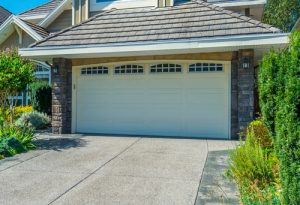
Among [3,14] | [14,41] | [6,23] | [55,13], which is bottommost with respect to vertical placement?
[14,41]

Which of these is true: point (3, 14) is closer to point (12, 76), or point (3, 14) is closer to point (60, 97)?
point (60, 97)

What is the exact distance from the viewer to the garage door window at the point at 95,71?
1077 centimetres

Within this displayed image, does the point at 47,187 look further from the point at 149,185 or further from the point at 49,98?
the point at 49,98

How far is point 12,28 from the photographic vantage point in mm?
14789

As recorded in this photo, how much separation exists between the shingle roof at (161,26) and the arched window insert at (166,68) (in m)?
1.28

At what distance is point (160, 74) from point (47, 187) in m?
6.28

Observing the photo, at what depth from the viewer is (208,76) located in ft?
31.7

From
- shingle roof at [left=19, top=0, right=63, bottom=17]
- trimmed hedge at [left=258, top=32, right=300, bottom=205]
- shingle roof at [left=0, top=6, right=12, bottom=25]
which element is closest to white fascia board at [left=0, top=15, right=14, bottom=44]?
shingle roof at [left=19, top=0, right=63, bottom=17]

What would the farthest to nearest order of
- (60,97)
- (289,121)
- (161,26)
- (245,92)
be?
(60,97), (161,26), (245,92), (289,121)

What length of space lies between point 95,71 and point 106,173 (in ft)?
19.9

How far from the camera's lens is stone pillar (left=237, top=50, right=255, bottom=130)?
28.7ft

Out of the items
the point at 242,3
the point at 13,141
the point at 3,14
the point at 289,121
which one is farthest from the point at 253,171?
the point at 3,14

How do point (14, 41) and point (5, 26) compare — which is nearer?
point (5, 26)

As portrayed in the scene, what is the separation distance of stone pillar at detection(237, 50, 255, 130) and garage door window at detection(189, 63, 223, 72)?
0.88 m
